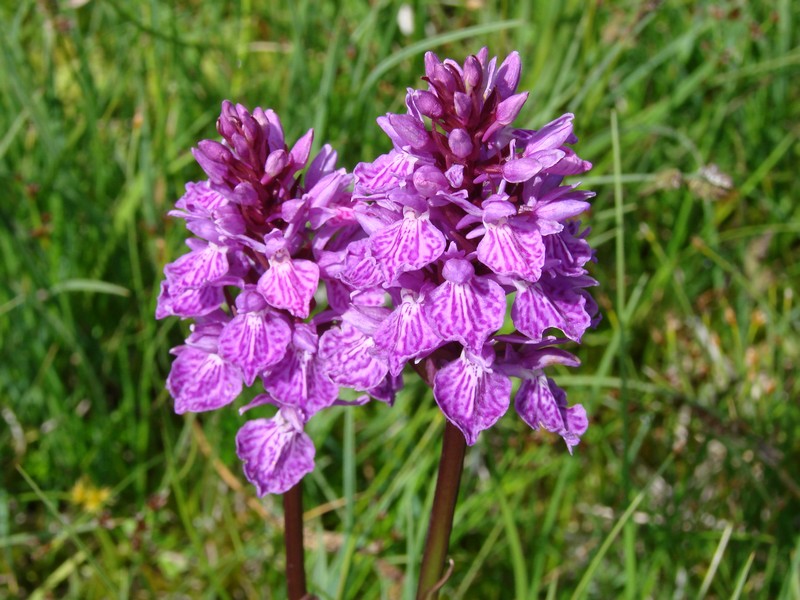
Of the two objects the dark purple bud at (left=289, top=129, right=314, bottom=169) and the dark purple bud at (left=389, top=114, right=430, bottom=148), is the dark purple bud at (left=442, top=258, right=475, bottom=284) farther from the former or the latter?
the dark purple bud at (left=289, top=129, right=314, bottom=169)

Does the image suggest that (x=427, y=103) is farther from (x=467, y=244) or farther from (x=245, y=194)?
(x=245, y=194)

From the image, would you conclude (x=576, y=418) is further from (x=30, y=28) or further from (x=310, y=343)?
(x=30, y=28)

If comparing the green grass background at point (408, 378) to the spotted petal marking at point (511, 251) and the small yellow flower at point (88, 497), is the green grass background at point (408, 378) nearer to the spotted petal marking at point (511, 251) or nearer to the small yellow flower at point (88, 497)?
the small yellow flower at point (88, 497)

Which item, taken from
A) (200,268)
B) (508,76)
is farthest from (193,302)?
(508,76)

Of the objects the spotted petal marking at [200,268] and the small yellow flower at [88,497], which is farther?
the small yellow flower at [88,497]

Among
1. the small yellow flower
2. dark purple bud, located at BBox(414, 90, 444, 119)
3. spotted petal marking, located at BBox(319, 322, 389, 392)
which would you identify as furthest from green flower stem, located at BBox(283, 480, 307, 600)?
the small yellow flower

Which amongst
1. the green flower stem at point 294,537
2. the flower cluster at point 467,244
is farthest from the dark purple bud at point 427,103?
the green flower stem at point 294,537
